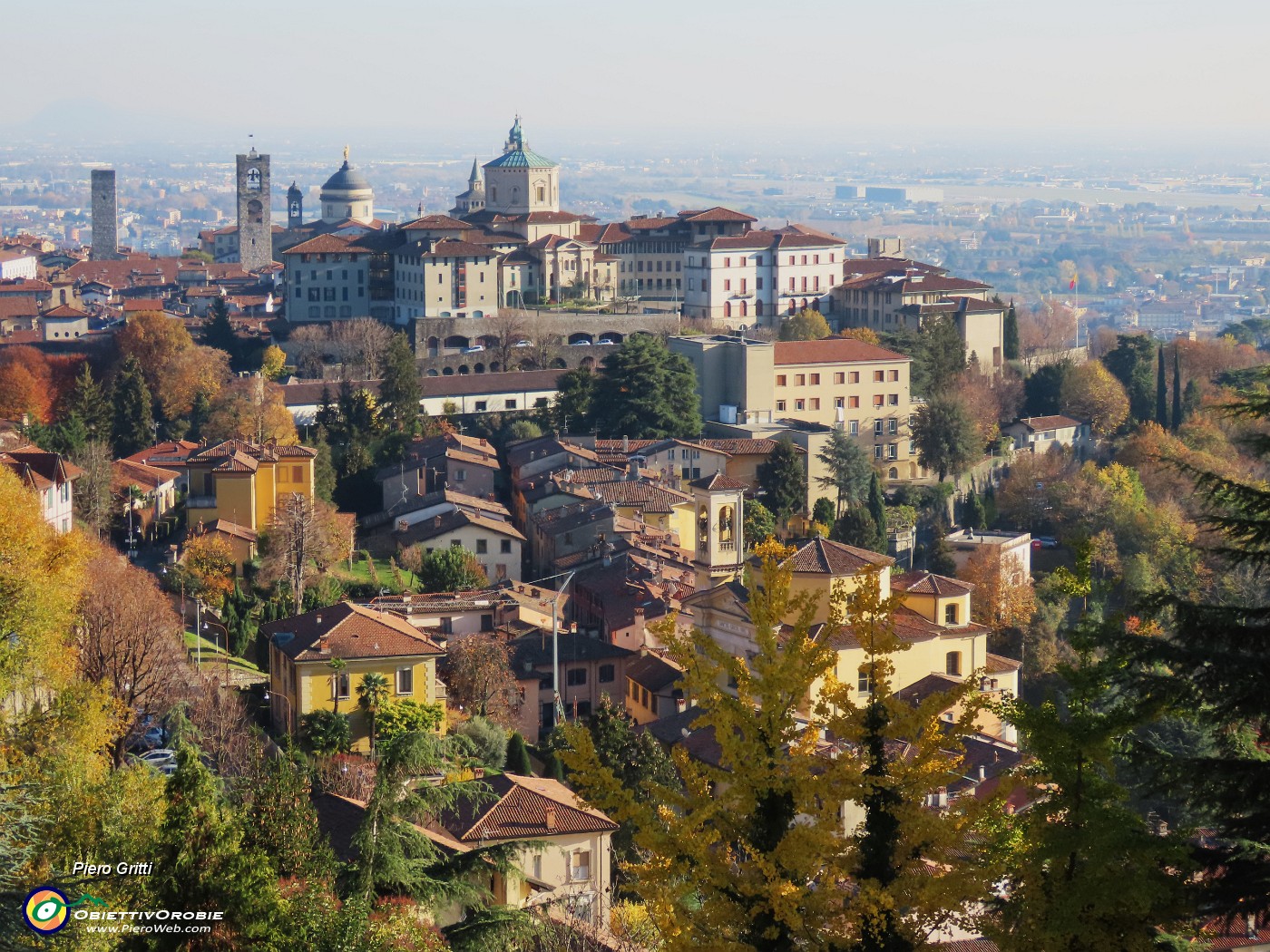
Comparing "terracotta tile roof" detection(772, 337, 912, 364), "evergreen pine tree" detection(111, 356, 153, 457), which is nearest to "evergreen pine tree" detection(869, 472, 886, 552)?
"terracotta tile roof" detection(772, 337, 912, 364)

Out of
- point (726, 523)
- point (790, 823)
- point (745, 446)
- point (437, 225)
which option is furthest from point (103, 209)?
point (790, 823)

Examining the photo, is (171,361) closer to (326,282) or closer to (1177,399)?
(326,282)

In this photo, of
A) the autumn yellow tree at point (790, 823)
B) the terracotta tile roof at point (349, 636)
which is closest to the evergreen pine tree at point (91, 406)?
the terracotta tile roof at point (349, 636)

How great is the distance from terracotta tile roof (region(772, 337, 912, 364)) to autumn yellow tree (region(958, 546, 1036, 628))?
10957 millimetres

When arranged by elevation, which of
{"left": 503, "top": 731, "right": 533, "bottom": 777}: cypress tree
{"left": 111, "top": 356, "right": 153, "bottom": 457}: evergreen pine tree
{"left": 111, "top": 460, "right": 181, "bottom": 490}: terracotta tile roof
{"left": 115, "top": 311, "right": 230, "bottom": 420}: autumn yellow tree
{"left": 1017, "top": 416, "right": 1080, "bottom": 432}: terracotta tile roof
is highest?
{"left": 115, "top": 311, "right": 230, "bottom": 420}: autumn yellow tree

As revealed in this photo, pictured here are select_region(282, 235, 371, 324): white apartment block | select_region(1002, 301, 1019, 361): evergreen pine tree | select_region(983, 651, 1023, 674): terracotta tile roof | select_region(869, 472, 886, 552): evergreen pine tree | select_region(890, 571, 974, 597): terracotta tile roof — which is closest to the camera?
select_region(983, 651, 1023, 674): terracotta tile roof

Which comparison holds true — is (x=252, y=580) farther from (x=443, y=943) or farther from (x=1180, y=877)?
(x=1180, y=877)

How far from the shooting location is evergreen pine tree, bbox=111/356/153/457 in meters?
42.2

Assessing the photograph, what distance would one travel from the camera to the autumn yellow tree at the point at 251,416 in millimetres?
41812

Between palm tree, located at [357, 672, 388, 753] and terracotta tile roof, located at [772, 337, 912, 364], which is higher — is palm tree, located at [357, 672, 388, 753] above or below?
below

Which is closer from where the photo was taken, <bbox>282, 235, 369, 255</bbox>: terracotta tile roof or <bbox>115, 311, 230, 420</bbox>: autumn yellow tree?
<bbox>115, 311, 230, 420</bbox>: autumn yellow tree

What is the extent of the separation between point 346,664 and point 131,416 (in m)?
19.8

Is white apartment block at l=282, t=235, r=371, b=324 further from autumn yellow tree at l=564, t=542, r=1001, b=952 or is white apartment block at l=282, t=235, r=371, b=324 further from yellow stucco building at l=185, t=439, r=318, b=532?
autumn yellow tree at l=564, t=542, r=1001, b=952

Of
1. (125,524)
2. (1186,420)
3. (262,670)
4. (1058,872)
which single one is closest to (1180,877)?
(1058,872)
